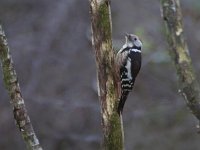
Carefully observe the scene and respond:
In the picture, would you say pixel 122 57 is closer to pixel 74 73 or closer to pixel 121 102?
pixel 121 102

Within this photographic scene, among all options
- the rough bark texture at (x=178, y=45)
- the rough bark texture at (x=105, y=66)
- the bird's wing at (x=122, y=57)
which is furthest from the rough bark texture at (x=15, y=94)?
the rough bark texture at (x=178, y=45)

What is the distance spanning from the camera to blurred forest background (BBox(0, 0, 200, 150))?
27.6 ft

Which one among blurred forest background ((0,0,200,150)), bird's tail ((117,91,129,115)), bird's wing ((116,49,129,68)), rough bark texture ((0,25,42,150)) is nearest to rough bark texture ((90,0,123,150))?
bird's tail ((117,91,129,115))

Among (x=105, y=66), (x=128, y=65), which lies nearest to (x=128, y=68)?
(x=128, y=65)

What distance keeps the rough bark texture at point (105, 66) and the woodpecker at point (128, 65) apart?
82mm

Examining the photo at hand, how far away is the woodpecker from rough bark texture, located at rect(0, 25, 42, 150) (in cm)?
77

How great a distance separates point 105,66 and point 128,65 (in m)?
0.59

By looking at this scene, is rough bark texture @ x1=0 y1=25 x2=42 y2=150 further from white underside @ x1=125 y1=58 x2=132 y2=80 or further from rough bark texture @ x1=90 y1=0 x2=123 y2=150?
white underside @ x1=125 y1=58 x2=132 y2=80

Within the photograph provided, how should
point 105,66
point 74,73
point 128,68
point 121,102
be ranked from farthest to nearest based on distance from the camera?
point 74,73
point 128,68
point 121,102
point 105,66

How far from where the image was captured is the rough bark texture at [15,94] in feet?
13.4

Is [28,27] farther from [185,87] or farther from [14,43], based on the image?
[185,87]

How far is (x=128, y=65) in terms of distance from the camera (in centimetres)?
507

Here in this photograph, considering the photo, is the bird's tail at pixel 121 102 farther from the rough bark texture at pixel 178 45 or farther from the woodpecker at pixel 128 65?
the rough bark texture at pixel 178 45

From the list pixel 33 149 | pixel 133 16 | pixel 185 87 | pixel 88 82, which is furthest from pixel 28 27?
pixel 33 149
